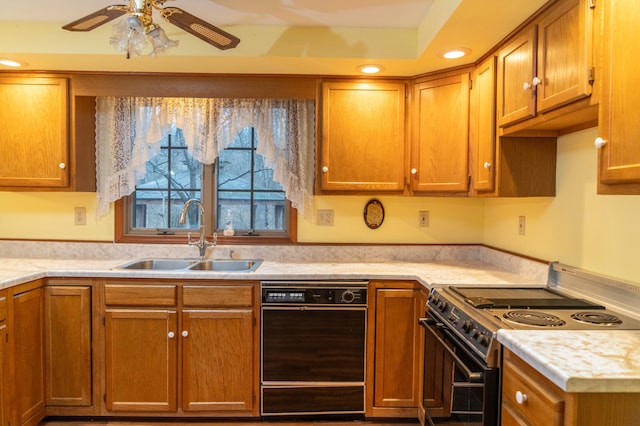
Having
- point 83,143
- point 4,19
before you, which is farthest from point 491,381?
point 4,19

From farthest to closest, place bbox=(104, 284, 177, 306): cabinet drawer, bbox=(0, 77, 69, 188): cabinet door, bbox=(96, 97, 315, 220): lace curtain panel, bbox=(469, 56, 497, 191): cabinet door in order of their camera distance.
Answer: bbox=(96, 97, 315, 220): lace curtain panel < bbox=(0, 77, 69, 188): cabinet door < bbox=(104, 284, 177, 306): cabinet drawer < bbox=(469, 56, 497, 191): cabinet door

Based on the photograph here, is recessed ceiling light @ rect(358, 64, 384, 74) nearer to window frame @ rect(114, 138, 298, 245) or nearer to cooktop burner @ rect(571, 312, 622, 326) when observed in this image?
window frame @ rect(114, 138, 298, 245)

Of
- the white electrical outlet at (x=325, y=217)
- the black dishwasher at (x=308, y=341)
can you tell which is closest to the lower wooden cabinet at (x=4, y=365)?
the black dishwasher at (x=308, y=341)

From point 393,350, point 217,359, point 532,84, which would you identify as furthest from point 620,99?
point 217,359

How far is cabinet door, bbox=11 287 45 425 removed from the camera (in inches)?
85.4

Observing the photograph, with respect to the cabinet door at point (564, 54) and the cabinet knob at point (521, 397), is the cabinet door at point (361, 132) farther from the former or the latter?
the cabinet knob at point (521, 397)

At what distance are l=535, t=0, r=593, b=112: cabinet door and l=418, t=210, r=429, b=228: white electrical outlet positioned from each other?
52.6 inches

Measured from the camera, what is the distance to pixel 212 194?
3008mm

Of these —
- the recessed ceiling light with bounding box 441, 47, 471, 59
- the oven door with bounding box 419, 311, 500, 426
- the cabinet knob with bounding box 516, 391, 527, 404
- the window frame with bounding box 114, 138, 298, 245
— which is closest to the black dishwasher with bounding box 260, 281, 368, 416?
the oven door with bounding box 419, 311, 500, 426

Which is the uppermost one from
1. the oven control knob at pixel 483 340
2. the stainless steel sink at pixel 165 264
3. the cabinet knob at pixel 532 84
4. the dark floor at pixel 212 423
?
the cabinet knob at pixel 532 84

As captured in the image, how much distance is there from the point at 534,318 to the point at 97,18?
2.15 metres

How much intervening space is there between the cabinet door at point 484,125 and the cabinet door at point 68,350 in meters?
2.37

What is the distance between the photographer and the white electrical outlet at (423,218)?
2994mm

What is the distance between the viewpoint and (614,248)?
5.74ft
